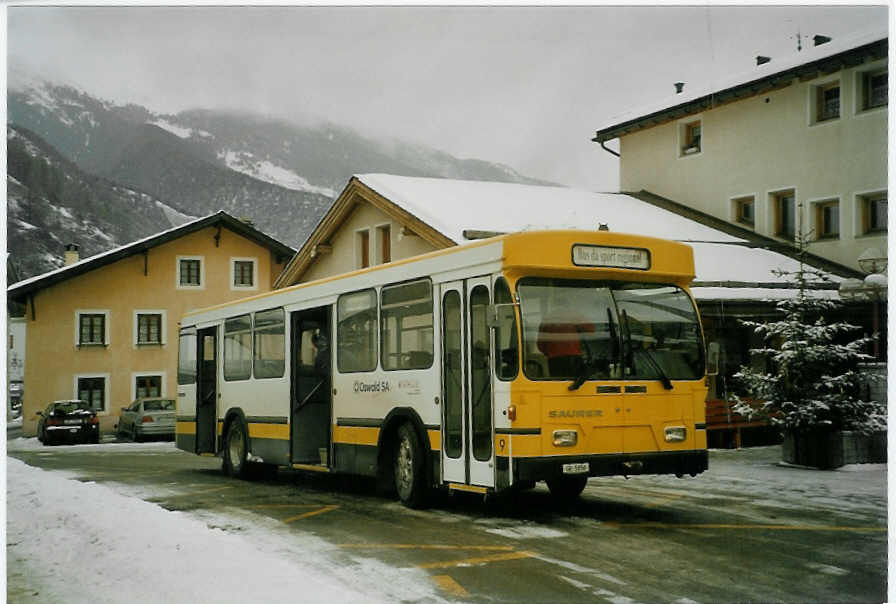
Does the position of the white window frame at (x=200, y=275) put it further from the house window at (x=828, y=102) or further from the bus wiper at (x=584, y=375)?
the bus wiper at (x=584, y=375)

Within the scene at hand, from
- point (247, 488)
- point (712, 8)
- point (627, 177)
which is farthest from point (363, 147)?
point (627, 177)

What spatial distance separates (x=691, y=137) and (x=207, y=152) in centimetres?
1347

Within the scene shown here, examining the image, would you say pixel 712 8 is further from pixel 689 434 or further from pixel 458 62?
pixel 689 434

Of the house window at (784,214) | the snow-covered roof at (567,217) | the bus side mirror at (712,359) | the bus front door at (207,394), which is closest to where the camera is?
the bus side mirror at (712,359)

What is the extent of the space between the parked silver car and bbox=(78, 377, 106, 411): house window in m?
0.72

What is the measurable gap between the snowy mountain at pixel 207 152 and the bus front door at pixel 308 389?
2740 mm

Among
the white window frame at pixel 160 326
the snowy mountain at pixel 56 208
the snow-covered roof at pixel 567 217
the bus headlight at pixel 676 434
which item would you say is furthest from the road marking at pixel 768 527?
the white window frame at pixel 160 326

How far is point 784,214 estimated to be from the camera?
853 inches

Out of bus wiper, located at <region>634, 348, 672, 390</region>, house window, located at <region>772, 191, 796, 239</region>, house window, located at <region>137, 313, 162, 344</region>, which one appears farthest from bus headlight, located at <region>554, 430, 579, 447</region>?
house window, located at <region>137, 313, 162, 344</region>

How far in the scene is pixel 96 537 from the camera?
9.02 meters

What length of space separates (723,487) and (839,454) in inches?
102

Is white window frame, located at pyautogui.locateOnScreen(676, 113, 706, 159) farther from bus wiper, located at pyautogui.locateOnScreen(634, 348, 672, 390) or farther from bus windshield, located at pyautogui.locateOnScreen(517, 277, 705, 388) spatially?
bus wiper, located at pyautogui.locateOnScreen(634, 348, 672, 390)

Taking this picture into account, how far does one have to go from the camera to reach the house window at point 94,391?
25453mm

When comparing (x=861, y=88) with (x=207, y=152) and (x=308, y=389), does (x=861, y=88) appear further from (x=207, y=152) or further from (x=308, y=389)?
(x=207, y=152)
